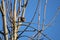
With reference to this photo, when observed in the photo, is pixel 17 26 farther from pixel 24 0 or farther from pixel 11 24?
pixel 24 0

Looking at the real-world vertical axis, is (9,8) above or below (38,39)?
above

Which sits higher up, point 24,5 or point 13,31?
point 24,5

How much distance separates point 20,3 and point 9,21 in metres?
0.11

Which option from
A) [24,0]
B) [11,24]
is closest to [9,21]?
[11,24]

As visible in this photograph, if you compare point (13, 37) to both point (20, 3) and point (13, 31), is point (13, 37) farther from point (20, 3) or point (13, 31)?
point (20, 3)

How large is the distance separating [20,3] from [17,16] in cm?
7

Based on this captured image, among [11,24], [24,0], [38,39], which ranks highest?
[24,0]

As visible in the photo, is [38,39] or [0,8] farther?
[38,39]

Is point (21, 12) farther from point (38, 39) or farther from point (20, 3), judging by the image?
point (38, 39)

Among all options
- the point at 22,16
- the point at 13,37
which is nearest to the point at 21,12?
the point at 22,16

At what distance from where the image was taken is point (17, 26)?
595 millimetres

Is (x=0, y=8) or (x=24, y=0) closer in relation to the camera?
(x=0, y=8)

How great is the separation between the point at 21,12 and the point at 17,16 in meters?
0.03

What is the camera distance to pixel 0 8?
51cm
